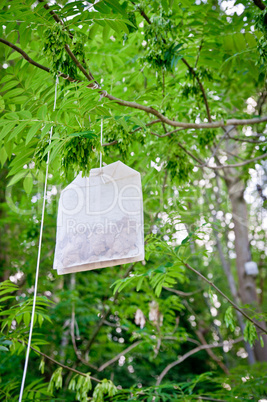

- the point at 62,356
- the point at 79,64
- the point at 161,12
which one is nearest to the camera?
the point at 79,64

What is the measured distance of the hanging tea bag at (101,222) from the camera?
1463mm

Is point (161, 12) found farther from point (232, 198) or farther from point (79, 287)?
point (79, 287)

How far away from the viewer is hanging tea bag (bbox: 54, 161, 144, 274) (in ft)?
4.80

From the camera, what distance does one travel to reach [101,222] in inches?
59.0

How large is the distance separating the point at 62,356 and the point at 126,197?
15.5 ft

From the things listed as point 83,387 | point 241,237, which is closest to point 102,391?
point 83,387

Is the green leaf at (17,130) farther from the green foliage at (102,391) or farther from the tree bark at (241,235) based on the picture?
the tree bark at (241,235)

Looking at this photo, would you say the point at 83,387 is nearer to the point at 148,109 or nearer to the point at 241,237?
the point at 148,109

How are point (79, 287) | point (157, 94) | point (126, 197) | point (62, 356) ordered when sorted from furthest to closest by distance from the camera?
point (79, 287) < point (62, 356) < point (157, 94) < point (126, 197)

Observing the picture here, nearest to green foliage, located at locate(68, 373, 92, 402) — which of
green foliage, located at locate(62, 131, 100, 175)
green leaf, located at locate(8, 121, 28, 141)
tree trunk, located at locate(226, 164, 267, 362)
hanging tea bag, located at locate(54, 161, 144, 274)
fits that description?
hanging tea bag, located at locate(54, 161, 144, 274)

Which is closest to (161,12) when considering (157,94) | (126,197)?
(157,94)

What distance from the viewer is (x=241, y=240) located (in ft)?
18.6

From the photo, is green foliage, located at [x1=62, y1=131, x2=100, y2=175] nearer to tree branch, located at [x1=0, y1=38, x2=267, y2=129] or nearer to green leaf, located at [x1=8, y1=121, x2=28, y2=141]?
green leaf, located at [x1=8, y1=121, x2=28, y2=141]

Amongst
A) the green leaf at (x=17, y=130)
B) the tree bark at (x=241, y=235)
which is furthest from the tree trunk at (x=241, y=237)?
the green leaf at (x=17, y=130)
